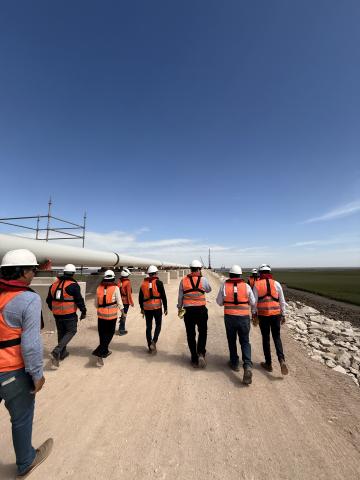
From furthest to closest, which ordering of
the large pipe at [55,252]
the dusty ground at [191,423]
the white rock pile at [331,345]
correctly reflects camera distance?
the white rock pile at [331,345]
the large pipe at [55,252]
the dusty ground at [191,423]

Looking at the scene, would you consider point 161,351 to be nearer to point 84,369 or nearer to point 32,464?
point 84,369

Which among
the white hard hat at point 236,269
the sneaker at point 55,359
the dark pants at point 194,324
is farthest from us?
the dark pants at point 194,324

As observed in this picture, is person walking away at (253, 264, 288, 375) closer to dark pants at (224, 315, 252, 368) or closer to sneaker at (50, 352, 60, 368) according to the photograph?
dark pants at (224, 315, 252, 368)

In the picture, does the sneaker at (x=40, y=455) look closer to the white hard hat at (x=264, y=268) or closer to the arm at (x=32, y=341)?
the arm at (x=32, y=341)

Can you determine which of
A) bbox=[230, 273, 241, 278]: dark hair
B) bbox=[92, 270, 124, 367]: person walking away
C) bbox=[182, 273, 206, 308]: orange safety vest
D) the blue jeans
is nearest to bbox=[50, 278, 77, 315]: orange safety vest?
bbox=[92, 270, 124, 367]: person walking away

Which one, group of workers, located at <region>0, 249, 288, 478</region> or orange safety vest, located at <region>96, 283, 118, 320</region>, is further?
orange safety vest, located at <region>96, 283, 118, 320</region>

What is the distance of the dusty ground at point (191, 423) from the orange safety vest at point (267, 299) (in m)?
1.34

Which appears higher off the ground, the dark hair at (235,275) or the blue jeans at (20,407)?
the dark hair at (235,275)

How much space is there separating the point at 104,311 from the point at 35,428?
2.50 meters

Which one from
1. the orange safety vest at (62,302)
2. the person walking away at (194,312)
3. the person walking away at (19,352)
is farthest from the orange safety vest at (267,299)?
the person walking away at (19,352)

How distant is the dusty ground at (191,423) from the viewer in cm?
286

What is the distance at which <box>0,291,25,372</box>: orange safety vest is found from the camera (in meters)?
2.52

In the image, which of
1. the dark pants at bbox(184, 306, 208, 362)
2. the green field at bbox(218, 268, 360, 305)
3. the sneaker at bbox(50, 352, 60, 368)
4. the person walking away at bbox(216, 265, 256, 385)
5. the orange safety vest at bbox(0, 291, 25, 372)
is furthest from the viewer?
the green field at bbox(218, 268, 360, 305)

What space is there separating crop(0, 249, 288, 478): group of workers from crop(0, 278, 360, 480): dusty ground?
1.34 feet
